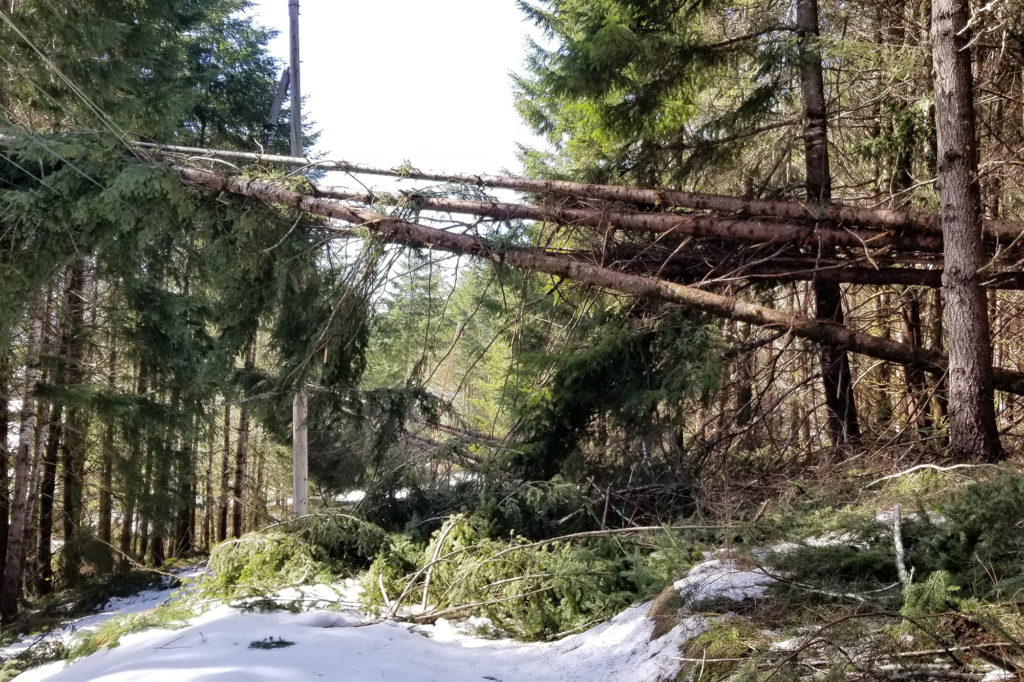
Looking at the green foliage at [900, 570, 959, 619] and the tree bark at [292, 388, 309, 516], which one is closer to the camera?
the green foliage at [900, 570, 959, 619]

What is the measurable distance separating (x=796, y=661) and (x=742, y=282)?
16.9 feet

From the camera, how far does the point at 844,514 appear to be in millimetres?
4992

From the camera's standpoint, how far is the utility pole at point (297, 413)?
34.5ft

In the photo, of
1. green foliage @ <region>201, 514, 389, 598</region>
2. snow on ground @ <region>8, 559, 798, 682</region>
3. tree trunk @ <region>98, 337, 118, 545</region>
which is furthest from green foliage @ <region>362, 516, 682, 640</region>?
tree trunk @ <region>98, 337, 118, 545</region>

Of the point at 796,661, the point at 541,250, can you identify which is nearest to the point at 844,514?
the point at 796,661

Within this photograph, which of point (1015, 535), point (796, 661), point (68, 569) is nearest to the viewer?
point (796, 661)

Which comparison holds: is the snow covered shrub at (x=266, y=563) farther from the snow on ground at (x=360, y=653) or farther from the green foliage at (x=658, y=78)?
the green foliage at (x=658, y=78)

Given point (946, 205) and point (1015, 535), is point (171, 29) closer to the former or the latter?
point (946, 205)

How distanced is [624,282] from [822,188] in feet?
9.04

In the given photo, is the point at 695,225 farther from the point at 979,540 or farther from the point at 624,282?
the point at 979,540

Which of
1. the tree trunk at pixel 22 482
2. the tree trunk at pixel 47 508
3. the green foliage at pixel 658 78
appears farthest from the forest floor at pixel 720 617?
the tree trunk at pixel 47 508

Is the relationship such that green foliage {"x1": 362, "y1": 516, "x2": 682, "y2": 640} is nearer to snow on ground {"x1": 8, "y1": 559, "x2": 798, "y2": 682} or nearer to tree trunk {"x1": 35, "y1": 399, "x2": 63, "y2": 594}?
snow on ground {"x1": 8, "y1": 559, "x2": 798, "y2": 682}

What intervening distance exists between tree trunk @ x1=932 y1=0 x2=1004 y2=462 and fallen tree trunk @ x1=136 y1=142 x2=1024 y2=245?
463 mm

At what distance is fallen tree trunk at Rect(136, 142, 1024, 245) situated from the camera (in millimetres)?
6727
